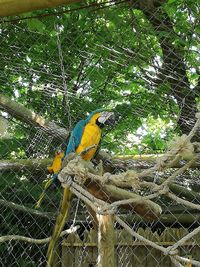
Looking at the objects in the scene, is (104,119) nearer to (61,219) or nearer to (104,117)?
(104,117)

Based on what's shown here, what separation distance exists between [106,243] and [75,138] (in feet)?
2.13

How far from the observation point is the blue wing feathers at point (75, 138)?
172 centimetres

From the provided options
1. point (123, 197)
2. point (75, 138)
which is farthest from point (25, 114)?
point (123, 197)

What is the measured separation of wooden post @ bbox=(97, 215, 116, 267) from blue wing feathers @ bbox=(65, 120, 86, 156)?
0.55 metres

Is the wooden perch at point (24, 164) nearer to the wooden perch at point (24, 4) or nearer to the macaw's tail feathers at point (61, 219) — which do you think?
the macaw's tail feathers at point (61, 219)

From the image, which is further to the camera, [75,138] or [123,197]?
[75,138]

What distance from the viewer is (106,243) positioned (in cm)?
118

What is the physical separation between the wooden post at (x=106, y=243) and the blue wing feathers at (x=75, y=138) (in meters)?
0.55

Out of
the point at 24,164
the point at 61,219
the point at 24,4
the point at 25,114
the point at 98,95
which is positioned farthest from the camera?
the point at 98,95

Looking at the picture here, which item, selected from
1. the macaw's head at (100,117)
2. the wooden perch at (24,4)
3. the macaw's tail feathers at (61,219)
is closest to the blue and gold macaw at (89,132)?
the macaw's head at (100,117)

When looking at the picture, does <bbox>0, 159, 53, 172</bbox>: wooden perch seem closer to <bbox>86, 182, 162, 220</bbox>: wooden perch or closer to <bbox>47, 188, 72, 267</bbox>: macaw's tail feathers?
<bbox>47, 188, 72, 267</bbox>: macaw's tail feathers

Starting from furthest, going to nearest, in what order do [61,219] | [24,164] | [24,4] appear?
[24,164] → [61,219] → [24,4]

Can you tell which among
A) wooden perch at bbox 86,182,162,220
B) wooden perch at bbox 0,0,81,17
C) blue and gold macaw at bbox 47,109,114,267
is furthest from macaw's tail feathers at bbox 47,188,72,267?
wooden perch at bbox 0,0,81,17

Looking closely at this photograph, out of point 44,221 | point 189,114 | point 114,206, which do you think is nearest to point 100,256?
point 114,206
